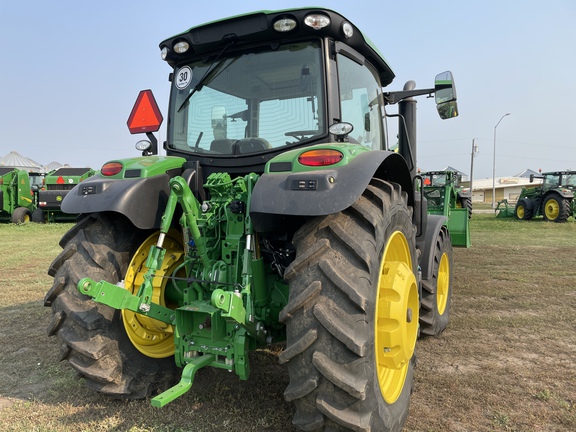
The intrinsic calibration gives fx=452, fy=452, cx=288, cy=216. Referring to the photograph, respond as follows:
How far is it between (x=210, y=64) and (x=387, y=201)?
1742 mm

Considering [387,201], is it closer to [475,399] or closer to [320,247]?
[320,247]

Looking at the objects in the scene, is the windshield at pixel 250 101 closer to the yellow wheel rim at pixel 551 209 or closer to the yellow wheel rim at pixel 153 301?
the yellow wheel rim at pixel 153 301

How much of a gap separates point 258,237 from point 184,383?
0.90 m

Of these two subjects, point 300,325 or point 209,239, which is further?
point 209,239

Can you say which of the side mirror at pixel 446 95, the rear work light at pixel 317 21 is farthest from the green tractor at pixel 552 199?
the rear work light at pixel 317 21

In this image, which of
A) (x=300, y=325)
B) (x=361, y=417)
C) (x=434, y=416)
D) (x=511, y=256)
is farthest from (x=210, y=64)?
(x=511, y=256)

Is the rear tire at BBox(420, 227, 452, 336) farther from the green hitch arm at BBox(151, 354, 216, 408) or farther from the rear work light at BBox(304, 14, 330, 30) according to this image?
the rear work light at BBox(304, 14, 330, 30)

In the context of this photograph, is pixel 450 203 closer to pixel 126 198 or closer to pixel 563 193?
pixel 563 193

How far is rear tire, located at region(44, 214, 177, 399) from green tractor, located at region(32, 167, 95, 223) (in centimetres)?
1590

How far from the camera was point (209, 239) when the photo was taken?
2844mm

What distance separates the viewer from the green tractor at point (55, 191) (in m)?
17.6

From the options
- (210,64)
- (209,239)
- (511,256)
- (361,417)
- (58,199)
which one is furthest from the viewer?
(58,199)

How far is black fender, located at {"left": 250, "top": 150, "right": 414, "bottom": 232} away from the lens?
2160mm

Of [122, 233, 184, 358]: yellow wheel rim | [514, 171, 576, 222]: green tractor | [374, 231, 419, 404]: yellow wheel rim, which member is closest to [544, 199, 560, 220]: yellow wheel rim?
[514, 171, 576, 222]: green tractor
